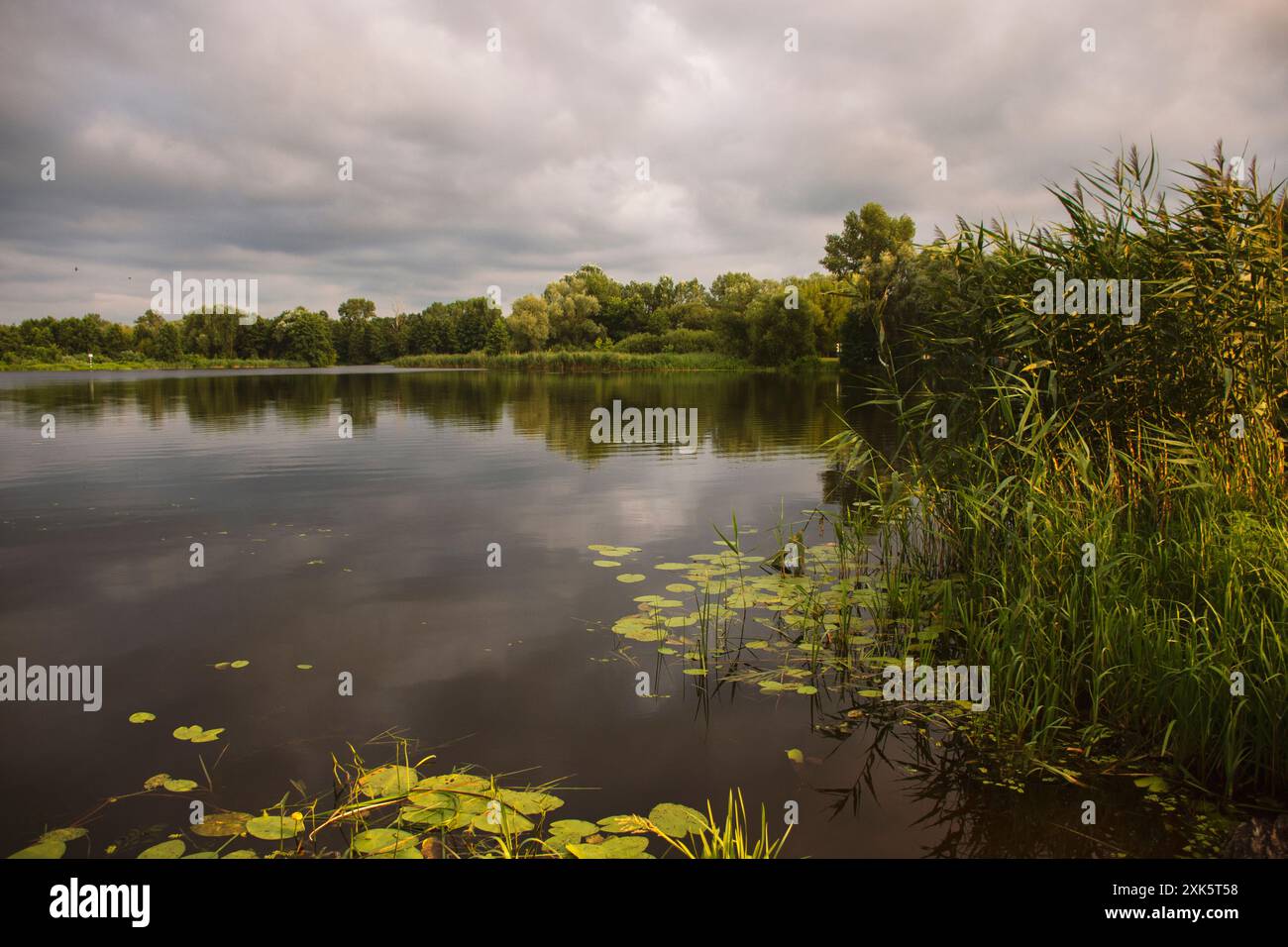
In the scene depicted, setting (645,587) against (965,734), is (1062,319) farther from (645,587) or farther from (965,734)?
(645,587)

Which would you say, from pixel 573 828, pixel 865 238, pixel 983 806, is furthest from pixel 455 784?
pixel 865 238

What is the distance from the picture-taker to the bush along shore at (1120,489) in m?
5.53

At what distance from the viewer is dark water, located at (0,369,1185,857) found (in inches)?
213

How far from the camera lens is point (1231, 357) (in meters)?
7.97

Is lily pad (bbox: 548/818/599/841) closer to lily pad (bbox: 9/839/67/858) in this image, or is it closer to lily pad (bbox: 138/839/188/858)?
lily pad (bbox: 138/839/188/858)

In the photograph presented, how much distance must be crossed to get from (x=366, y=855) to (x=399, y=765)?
3.77 feet
